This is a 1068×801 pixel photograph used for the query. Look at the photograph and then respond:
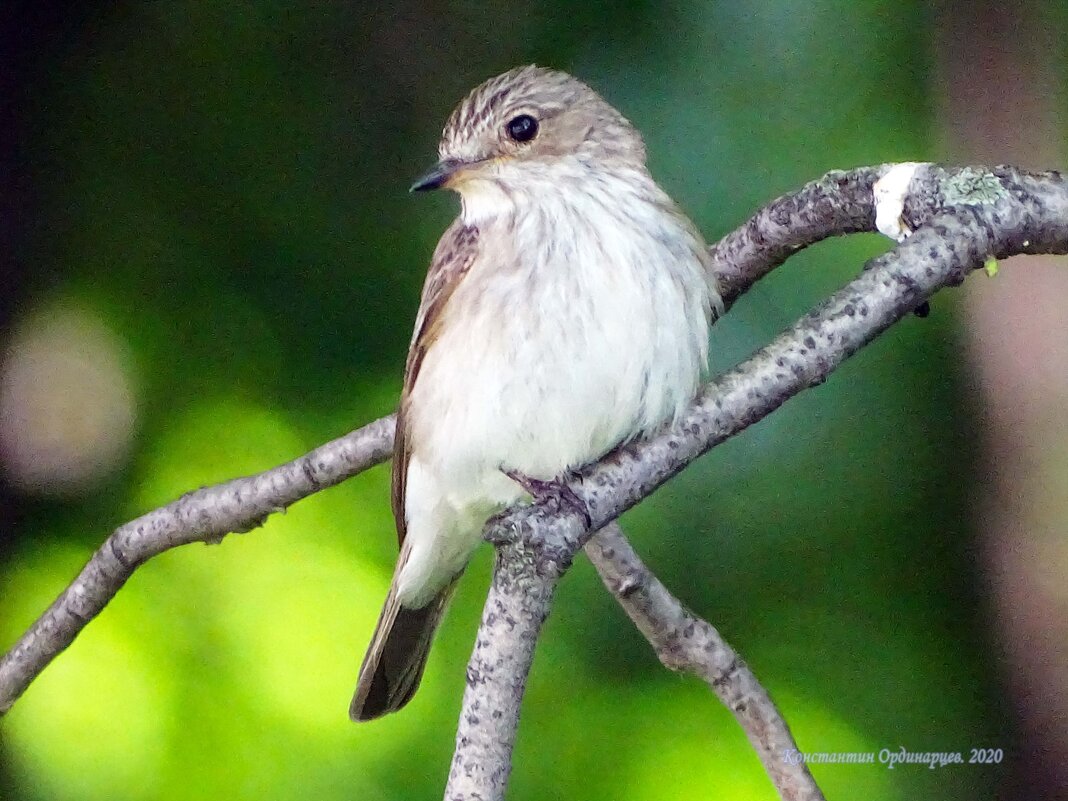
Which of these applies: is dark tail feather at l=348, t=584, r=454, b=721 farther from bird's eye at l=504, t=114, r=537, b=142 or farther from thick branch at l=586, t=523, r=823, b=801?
bird's eye at l=504, t=114, r=537, b=142

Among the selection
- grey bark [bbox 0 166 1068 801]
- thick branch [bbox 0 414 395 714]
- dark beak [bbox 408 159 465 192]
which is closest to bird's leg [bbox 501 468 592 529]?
grey bark [bbox 0 166 1068 801]

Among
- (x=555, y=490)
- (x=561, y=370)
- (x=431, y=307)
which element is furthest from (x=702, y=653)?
(x=431, y=307)

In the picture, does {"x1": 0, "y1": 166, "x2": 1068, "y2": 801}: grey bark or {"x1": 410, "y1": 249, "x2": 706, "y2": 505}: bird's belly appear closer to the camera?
{"x1": 0, "y1": 166, "x2": 1068, "y2": 801}: grey bark

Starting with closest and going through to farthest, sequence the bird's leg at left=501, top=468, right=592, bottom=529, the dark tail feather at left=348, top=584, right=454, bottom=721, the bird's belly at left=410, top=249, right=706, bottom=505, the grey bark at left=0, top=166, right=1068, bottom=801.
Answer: the grey bark at left=0, top=166, right=1068, bottom=801 → the bird's leg at left=501, top=468, right=592, bottom=529 → the bird's belly at left=410, top=249, right=706, bottom=505 → the dark tail feather at left=348, top=584, right=454, bottom=721

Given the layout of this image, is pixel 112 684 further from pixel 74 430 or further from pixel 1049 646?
pixel 1049 646

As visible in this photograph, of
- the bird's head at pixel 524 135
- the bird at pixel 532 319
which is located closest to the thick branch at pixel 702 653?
the bird at pixel 532 319
